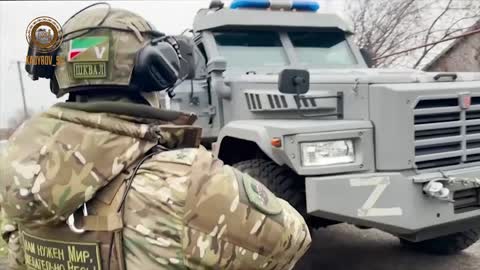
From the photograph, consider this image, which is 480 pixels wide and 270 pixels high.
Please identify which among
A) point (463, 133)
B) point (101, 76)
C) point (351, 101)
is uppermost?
point (101, 76)

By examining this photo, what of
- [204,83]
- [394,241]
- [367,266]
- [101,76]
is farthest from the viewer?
[394,241]

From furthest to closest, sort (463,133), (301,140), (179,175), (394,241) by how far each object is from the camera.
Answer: (394,241), (463,133), (301,140), (179,175)

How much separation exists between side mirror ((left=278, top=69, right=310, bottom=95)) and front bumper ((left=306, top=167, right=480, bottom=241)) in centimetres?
52

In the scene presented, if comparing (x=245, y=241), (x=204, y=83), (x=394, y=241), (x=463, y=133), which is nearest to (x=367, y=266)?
(x=394, y=241)

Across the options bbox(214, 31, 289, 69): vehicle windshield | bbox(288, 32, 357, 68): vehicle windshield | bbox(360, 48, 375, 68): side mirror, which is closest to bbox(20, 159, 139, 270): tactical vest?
bbox(214, 31, 289, 69): vehicle windshield

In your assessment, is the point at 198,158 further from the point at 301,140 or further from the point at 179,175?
the point at 301,140

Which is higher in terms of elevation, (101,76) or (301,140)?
(101,76)

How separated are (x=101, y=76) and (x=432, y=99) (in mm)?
2190

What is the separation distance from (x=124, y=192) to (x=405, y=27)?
7847 millimetres

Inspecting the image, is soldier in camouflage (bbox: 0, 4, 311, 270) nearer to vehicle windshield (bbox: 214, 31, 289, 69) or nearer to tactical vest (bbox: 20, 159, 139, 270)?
tactical vest (bbox: 20, 159, 139, 270)

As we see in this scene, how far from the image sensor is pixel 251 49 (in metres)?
4.46

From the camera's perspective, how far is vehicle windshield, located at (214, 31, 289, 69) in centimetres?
437

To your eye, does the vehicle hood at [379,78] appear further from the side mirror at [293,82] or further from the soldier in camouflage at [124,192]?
the soldier in camouflage at [124,192]

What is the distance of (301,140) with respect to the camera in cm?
291
